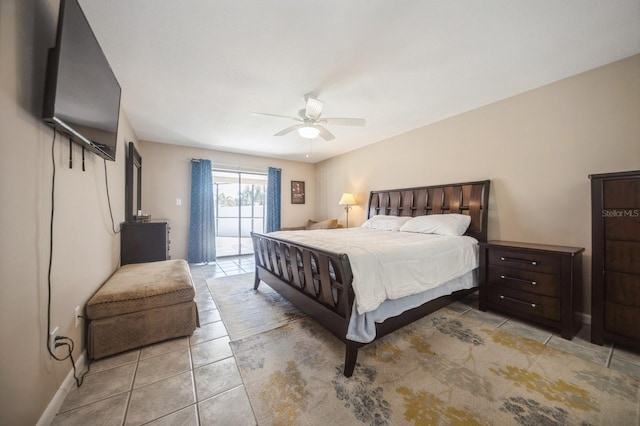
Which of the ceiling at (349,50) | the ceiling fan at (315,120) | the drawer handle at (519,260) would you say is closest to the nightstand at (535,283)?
the drawer handle at (519,260)

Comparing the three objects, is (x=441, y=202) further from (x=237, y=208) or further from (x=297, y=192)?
(x=237, y=208)

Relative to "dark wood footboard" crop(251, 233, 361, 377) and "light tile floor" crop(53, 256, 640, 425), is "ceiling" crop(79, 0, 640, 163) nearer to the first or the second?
"dark wood footboard" crop(251, 233, 361, 377)

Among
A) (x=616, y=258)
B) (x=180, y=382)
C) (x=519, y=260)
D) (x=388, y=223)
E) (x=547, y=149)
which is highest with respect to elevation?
(x=547, y=149)

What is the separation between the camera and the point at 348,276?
5.42ft

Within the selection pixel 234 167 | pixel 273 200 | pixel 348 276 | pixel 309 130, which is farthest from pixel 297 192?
pixel 348 276

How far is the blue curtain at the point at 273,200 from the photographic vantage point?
5.92m

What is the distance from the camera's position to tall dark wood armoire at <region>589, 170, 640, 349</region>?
182 cm

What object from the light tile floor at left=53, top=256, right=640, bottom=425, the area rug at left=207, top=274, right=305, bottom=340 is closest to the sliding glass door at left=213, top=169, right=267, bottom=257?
the area rug at left=207, top=274, right=305, bottom=340

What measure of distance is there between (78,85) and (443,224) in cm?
359

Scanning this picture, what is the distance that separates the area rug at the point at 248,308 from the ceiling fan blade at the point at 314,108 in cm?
232

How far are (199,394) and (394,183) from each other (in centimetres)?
400

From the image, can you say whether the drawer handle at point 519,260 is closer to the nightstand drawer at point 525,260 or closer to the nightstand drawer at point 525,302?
the nightstand drawer at point 525,260
